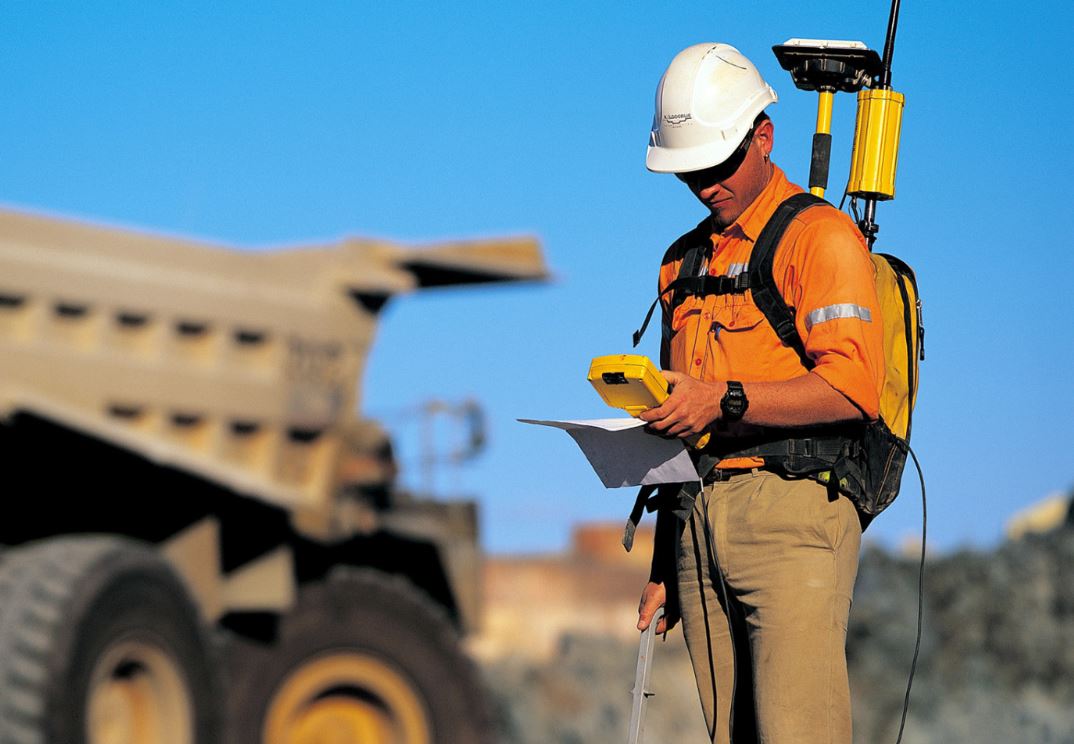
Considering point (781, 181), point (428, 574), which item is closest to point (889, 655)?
point (428, 574)

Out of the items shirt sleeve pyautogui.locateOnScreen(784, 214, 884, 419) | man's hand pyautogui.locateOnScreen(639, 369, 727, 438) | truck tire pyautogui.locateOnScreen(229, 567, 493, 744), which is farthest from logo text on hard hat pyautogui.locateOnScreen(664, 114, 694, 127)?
truck tire pyautogui.locateOnScreen(229, 567, 493, 744)

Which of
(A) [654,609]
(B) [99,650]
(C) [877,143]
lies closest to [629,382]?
(A) [654,609]

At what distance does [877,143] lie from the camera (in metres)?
5.04

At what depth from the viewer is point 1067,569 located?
18.3 meters

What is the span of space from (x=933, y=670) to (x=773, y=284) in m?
13.4

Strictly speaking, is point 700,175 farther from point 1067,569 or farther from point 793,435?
point 1067,569

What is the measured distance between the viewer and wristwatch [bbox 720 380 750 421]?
4516 millimetres

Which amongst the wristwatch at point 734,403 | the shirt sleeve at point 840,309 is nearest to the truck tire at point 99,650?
the wristwatch at point 734,403

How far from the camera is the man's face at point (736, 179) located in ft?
15.8

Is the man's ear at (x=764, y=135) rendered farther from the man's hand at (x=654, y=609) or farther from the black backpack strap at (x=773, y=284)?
the man's hand at (x=654, y=609)

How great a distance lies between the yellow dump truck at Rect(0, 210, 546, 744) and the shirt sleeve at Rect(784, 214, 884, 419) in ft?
15.5

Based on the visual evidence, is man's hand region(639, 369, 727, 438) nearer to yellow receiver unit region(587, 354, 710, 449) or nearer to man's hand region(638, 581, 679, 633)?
yellow receiver unit region(587, 354, 710, 449)

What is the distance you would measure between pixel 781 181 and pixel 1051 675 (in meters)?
13.2

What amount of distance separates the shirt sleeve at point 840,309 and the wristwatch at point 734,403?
18 cm
